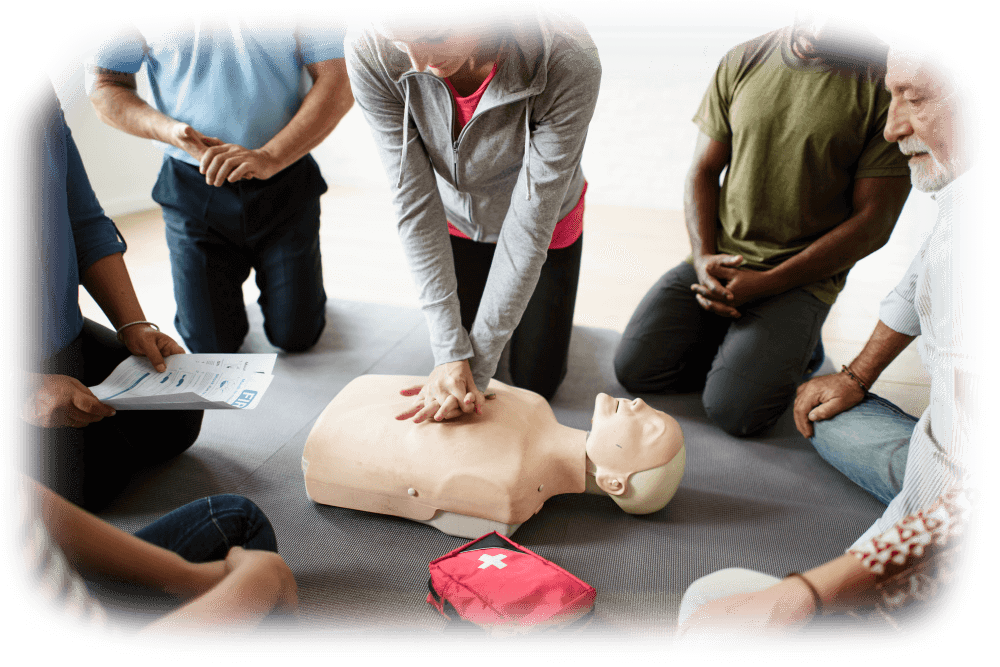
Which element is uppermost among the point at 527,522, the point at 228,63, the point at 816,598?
the point at 228,63

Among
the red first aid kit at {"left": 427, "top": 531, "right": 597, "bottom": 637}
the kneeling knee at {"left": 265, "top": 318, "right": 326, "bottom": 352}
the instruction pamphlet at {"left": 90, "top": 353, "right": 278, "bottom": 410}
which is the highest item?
the instruction pamphlet at {"left": 90, "top": 353, "right": 278, "bottom": 410}

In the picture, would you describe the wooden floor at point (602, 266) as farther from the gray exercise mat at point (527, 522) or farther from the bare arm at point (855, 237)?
the gray exercise mat at point (527, 522)

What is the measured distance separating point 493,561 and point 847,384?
1.97ft

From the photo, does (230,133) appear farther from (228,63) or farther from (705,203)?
(705,203)

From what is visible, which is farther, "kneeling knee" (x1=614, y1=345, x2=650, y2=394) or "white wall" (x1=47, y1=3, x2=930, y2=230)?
"kneeling knee" (x1=614, y1=345, x2=650, y2=394)

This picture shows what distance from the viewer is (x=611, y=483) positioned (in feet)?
3.11

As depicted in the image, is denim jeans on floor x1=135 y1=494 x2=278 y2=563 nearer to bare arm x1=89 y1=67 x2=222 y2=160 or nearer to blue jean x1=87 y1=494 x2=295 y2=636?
blue jean x1=87 y1=494 x2=295 y2=636

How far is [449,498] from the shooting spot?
0.90 m

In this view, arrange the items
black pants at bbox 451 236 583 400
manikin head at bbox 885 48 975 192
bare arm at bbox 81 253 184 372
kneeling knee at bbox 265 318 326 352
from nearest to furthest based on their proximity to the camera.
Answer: manikin head at bbox 885 48 975 192
bare arm at bbox 81 253 184 372
kneeling knee at bbox 265 318 326 352
black pants at bbox 451 236 583 400

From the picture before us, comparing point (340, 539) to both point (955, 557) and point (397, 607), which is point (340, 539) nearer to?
point (397, 607)

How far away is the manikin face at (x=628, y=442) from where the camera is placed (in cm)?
94

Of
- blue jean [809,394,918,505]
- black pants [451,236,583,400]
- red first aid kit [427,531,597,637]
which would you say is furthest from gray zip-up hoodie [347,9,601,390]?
blue jean [809,394,918,505]

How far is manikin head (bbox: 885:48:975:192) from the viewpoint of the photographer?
541 mm

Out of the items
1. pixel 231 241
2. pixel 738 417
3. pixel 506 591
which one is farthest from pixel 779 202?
pixel 231 241
